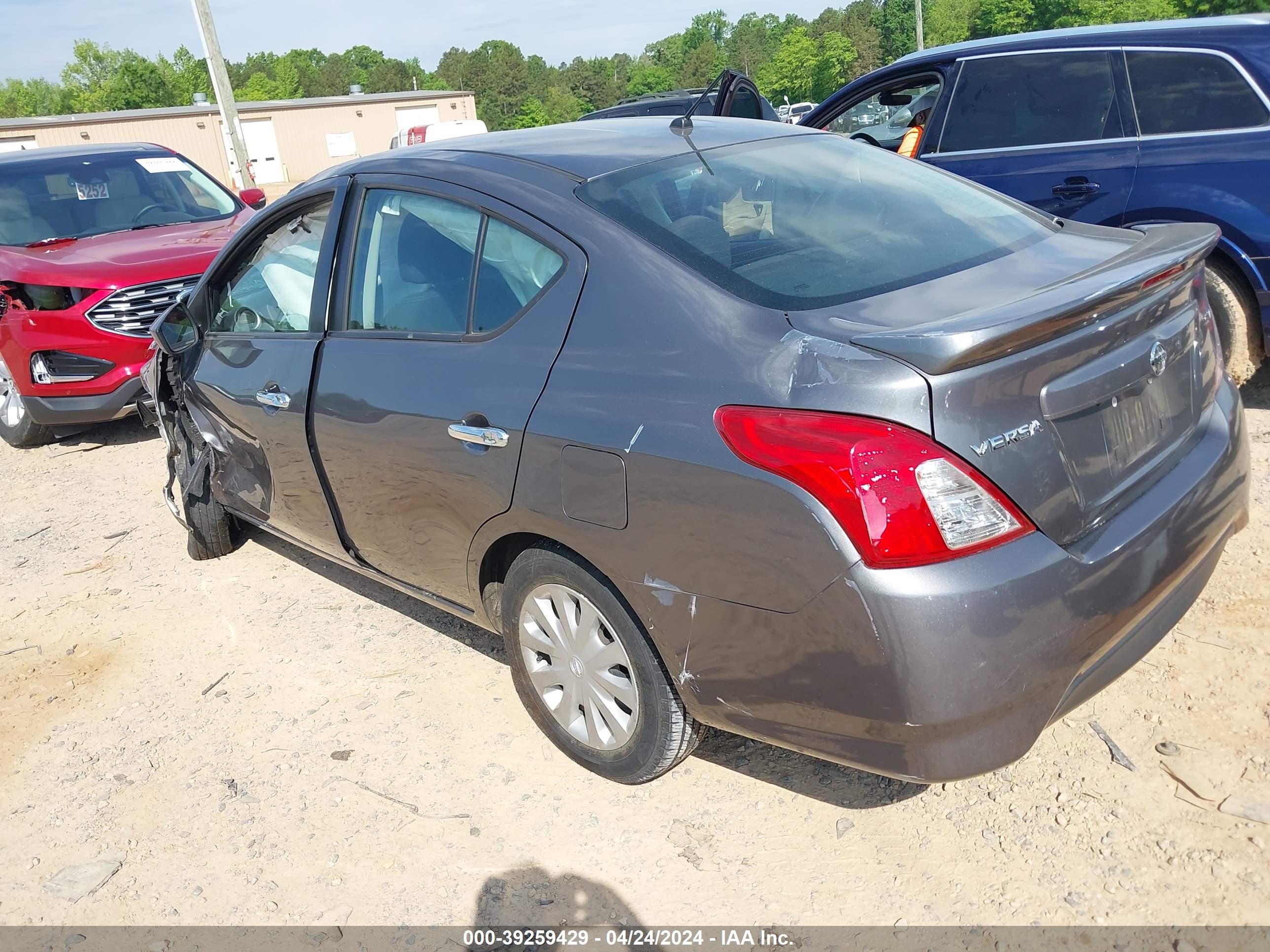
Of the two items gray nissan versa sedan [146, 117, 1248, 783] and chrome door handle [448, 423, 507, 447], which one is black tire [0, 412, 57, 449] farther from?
A: chrome door handle [448, 423, 507, 447]

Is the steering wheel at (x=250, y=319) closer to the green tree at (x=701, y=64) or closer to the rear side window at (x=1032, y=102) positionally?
the rear side window at (x=1032, y=102)

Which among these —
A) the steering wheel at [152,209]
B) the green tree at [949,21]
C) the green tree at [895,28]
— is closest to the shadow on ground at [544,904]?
the steering wheel at [152,209]

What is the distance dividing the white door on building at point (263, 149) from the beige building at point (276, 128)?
0.04 metres

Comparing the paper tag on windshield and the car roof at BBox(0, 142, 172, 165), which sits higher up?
the car roof at BBox(0, 142, 172, 165)

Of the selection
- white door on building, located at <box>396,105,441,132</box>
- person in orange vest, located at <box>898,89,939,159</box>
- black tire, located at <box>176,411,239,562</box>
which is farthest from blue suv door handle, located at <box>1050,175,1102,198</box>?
white door on building, located at <box>396,105,441,132</box>

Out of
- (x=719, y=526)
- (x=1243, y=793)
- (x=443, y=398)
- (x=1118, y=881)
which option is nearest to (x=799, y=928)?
(x=1118, y=881)

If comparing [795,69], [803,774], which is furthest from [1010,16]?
[803,774]

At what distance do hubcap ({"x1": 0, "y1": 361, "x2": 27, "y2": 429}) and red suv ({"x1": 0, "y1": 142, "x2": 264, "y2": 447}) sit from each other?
0.01 metres

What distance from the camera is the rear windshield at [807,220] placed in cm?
245

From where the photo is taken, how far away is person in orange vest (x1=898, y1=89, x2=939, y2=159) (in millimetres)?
5824

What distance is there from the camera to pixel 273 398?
358cm

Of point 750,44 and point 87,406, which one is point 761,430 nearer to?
point 87,406

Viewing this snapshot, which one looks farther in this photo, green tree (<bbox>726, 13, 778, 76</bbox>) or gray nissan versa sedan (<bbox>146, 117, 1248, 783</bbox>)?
green tree (<bbox>726, 13, 778, 76</bbox>)

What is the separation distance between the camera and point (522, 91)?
97625mm
